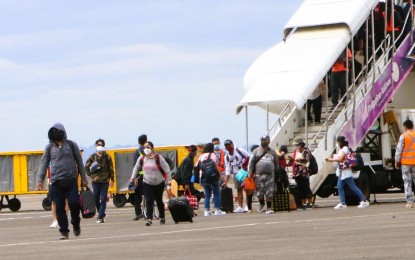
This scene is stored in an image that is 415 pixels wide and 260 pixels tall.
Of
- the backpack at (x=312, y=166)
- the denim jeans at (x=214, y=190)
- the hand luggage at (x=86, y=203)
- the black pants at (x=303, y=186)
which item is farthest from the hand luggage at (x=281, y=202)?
the hand luggage at (x=86, y=203)

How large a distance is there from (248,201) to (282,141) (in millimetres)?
2321

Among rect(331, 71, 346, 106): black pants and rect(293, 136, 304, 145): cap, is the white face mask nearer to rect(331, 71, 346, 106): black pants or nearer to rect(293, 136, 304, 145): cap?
rect(293, 136, 304, 145): cap

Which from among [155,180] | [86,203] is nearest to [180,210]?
[155,180]

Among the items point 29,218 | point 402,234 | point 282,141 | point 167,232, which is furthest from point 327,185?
point 402,234

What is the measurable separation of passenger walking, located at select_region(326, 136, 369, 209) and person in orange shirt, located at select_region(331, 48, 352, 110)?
6.19 feet

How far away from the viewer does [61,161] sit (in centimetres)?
2053

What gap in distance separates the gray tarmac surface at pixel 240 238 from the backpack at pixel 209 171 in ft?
6.35

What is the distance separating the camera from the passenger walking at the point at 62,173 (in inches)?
806

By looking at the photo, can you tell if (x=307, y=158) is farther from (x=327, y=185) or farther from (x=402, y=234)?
(x=402, y=234)

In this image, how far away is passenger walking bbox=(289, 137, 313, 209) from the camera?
29.6 m

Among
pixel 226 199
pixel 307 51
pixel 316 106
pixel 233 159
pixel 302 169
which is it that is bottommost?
pixel 226 199

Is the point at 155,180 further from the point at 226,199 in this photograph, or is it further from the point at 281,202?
the point at 226,199

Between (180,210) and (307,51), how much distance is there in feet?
23.8

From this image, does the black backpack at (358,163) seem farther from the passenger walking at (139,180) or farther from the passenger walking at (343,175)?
the passenger walking at (139,180)
